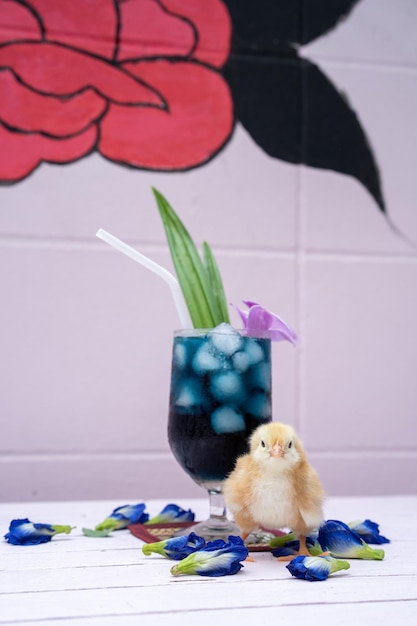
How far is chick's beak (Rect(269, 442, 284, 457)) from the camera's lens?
2.59 feet

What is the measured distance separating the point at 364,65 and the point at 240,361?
1154 millimetres

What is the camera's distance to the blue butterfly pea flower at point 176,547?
0.83 m

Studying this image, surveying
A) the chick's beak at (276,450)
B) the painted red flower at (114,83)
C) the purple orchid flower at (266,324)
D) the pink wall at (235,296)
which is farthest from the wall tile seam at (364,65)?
the chick's beak at (276,450)

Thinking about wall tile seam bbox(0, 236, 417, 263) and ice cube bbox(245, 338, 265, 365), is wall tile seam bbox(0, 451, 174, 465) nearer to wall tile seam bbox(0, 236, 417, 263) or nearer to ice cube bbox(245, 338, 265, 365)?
wall tile seam bbox(0, 236, 417, 263)

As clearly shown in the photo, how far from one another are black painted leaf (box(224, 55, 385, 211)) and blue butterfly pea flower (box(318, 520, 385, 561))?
3.46 feet

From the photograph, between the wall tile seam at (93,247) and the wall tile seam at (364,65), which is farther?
the wall tile seam at (364,65)

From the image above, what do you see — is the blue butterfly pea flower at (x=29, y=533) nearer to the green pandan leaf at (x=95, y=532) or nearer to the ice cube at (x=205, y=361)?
the green pandan leaf at (x=95, y=532)

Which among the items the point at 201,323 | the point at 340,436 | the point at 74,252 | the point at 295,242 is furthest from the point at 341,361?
the point at 201,323

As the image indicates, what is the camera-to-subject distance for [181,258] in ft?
3.31

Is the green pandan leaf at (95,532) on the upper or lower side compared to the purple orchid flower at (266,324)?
lower

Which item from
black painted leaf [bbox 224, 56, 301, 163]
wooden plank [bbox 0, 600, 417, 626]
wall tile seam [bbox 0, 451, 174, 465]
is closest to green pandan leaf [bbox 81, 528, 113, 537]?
wooden plank [bbox 0, 600, 417, 626]

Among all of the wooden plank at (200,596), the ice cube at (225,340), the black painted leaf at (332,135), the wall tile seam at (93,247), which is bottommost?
the wooden plank at (200,596)

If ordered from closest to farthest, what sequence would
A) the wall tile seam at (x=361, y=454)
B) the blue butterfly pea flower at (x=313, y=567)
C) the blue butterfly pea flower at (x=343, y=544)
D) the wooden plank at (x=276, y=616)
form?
the wooden plank at (x=276, y=616) → the blue butterfly pea flower at (x=313, y=567) → the blue butterfly pea flower at (x=343, y=544) → the wall tile seam at (x=361, y=454)

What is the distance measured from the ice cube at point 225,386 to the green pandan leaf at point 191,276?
0.34 feet
